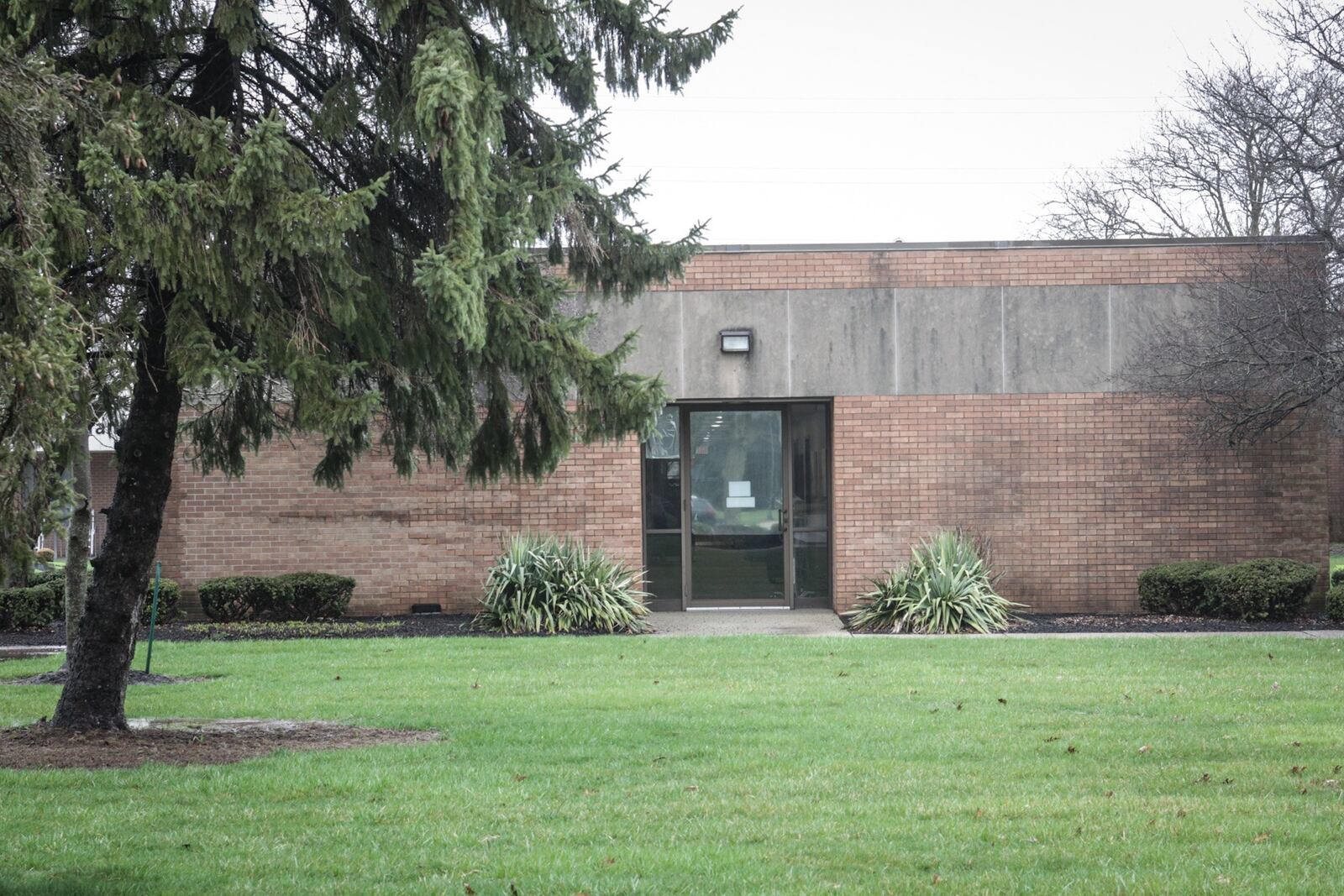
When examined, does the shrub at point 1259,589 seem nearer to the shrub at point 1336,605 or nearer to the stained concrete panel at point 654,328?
the shrub at point 1336,605

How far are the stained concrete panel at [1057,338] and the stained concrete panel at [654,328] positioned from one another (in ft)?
14.2

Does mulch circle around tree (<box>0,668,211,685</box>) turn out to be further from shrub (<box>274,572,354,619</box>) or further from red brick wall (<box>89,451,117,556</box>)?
red brick wall (<box>89,451,117,556</box>)

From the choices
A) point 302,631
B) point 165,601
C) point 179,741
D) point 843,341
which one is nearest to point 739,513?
point 843,341

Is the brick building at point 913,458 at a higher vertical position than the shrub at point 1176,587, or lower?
higher

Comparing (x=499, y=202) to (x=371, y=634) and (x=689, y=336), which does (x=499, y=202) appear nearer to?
(x=371, y=634)

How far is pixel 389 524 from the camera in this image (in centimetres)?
1775

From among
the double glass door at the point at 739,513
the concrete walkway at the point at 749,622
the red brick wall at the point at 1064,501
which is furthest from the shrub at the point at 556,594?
the red brick wall at the point at 1064,501

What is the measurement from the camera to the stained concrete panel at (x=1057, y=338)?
17703mm


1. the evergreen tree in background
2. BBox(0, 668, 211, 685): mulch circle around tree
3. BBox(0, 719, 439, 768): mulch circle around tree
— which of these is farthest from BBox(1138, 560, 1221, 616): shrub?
BBox(0, 668, 211, 685): mulch circle around tree

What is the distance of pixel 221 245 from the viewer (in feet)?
22.6

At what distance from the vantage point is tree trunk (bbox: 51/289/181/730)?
28.7ft

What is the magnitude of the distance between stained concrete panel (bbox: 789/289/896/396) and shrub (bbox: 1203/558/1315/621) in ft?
15.2

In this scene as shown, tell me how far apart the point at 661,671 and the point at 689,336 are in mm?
6673

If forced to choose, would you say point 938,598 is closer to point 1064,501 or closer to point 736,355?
point 1064,501
